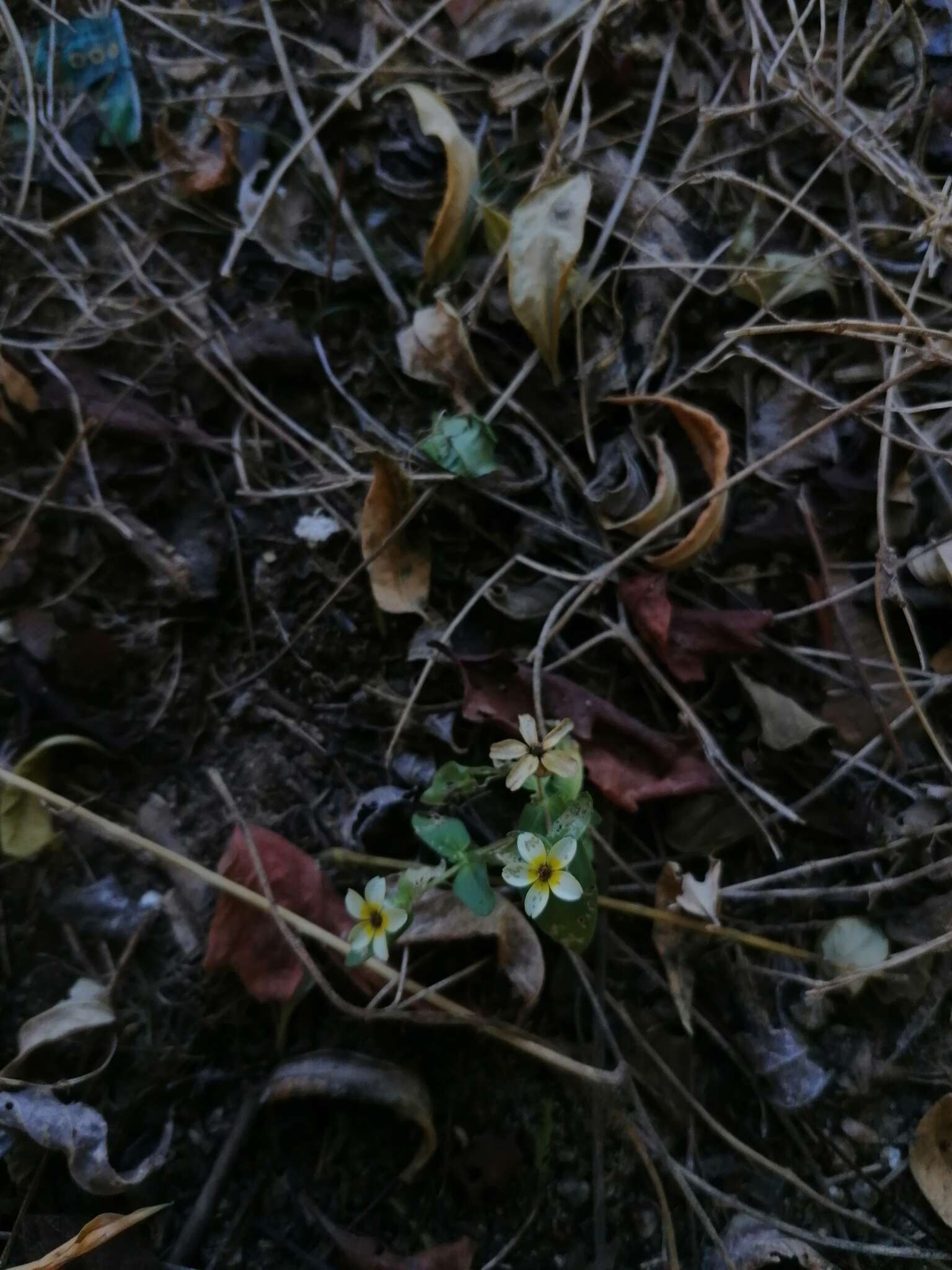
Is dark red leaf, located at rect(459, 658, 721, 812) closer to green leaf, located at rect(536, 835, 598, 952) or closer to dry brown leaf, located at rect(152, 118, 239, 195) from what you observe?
green leaf, located at rect(536, 835, 598, 952)

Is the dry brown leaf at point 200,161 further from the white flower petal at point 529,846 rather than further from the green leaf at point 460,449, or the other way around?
the white flower petal at point 529,846

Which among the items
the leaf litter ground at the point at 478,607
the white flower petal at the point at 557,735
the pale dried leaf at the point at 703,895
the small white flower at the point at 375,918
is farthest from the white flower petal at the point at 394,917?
the pale dried leaf at the point at 703,895

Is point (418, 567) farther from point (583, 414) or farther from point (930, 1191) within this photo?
point (930, 1191)

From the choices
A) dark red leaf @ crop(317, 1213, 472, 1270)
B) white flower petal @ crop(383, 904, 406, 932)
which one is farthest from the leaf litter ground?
white flower petal @ crop(383, 904, 406, 932)

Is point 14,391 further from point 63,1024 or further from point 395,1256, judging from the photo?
point 395,1256

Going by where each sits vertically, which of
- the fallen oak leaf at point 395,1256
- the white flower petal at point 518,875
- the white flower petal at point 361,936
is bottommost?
the fallen oak leaf at point 395,1256

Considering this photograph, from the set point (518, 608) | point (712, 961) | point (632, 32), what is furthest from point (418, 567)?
point (632, 32)

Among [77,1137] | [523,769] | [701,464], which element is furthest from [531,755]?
[77,1137]

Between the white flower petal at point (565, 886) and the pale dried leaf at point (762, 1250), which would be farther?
the pale dried leaf at point (762, 1250)
